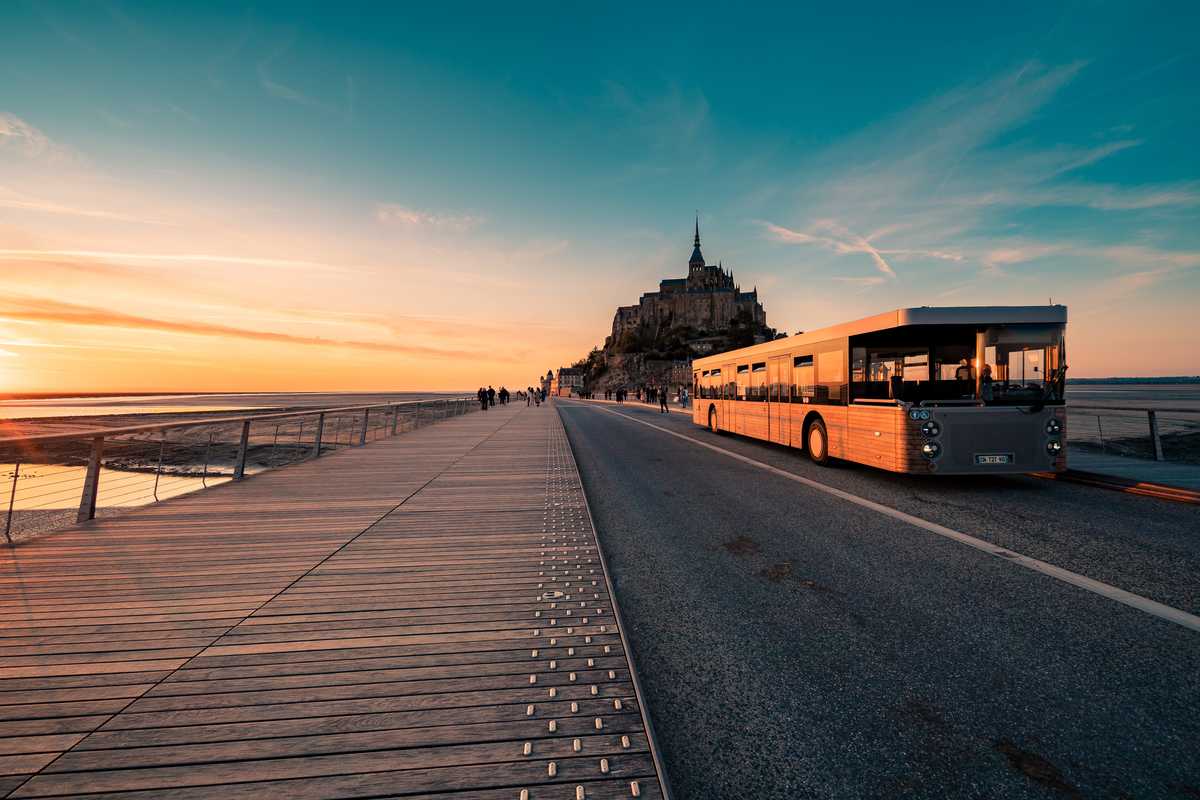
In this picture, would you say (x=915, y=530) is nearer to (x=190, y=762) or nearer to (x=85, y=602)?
(x=190, y=762)

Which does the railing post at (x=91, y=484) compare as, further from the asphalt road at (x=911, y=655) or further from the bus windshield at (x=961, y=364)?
the bus windshield at (x=961, y=364)

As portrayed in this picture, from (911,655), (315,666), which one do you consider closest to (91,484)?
(315,666)

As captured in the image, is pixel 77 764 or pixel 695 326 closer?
pixel 77 764

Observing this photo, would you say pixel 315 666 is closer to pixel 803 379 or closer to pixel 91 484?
pixel 91 484

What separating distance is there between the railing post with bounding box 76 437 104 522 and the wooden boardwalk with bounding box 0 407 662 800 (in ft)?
1.93

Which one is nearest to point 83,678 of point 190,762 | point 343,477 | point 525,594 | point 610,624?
point 190,762

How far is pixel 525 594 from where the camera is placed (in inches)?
157

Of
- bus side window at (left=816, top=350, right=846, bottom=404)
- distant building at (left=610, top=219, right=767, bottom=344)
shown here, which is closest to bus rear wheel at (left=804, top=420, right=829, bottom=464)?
bus side window at (left=816, top=350, right=846, bottom=404)

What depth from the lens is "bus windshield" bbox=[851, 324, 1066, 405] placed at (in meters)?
8.61

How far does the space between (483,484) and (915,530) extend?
6386mm

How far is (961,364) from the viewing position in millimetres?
9219

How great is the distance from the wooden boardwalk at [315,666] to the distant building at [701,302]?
144956 mm

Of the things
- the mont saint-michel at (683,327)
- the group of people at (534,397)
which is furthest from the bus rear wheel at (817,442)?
the mont saint-michel at (683,327)

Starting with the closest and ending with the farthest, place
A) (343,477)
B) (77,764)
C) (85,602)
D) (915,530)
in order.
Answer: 1. (77,764)
2. (85,602)
3. (915,530)
4. (343,477)
